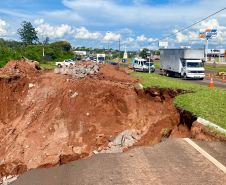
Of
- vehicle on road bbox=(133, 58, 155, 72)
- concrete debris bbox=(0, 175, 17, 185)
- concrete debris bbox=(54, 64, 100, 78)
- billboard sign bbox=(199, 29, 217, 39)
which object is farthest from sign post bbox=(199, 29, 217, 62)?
concrete debris bbox=(0, 175, 17, 185)

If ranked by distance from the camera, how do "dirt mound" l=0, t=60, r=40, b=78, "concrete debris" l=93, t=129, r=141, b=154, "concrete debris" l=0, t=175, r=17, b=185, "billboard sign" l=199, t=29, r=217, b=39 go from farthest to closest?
"billboard sign" l=199, t=29, r=217, b=39 → "dirt mound" l=0, t=60, r=40, b=78 → "concrete debris" l=93, t=129, r=141, b=154 → "concrete debris" l=0, t=175, r=17, b=185

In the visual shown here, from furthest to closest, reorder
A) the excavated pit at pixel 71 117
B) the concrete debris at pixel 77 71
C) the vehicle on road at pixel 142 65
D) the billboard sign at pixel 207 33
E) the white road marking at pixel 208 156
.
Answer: the billboard sign at pixel 207 33, the vehicle on road at pixel 142 65, the concrete debris at pixel 77 71, the excavated pit at pixel 71 117, the white road marking at pixel 208 156

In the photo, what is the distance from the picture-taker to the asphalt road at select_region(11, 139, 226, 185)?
4.43 m

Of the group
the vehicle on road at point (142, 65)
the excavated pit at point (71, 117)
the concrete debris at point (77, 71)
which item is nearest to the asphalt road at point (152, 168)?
the excavated pit at point (71, 117)

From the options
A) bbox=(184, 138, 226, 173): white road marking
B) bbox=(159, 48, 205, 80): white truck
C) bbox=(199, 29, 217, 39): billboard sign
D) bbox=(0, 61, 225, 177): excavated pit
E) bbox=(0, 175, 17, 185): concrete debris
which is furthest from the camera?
bbox=(199, 29, 217, 39): billboard sign

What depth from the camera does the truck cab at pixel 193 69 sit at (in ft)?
82.5

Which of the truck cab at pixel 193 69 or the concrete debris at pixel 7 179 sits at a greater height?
the truck cab at pixel 193 69

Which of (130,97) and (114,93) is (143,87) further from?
(114,93)

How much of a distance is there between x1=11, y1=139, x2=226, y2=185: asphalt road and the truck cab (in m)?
20.4

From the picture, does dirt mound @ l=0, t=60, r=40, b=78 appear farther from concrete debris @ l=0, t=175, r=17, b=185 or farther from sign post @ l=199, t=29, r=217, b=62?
sign post @ l=199, t=29, r=217, b=62

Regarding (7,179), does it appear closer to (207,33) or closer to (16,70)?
(16,70)

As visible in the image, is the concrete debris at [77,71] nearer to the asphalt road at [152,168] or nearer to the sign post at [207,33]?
the asphalt road at [152,168]

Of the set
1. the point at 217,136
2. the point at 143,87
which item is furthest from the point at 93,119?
the point at 217,136

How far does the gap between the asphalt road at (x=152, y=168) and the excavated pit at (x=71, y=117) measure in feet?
2.96
